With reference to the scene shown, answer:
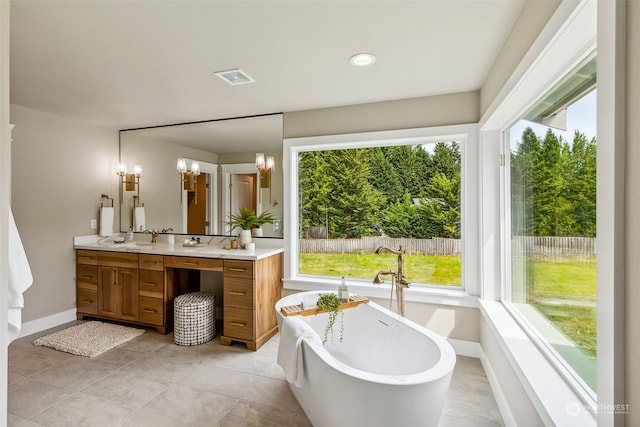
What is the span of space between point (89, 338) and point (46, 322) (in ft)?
2.39

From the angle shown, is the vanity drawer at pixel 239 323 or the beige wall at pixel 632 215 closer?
the beige wall at pixel 632 215

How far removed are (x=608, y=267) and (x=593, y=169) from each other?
24.2 inches

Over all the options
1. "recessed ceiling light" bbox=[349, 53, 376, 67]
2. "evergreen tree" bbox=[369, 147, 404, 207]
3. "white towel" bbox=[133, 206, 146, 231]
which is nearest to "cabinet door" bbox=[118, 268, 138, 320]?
"white towel" bbox=[133, 206, 146, 231]

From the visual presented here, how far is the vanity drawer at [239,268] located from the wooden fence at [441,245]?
2.50 feet

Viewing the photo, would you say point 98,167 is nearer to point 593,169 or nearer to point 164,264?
point 164,264

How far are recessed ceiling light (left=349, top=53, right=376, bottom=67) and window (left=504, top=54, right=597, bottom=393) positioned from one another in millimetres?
1065

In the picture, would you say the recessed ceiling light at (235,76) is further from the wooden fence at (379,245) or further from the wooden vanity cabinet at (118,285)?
the wooden vanity cabinet at (118,285)

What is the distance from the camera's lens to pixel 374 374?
159 cm

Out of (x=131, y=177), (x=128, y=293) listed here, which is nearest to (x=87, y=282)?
(x=128, y=293)

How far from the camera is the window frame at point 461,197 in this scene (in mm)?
2826

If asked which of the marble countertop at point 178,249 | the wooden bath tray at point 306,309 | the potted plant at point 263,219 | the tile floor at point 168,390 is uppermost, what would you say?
the potted plant at point 263,219

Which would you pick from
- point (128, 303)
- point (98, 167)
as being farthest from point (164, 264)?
point (98, 167)

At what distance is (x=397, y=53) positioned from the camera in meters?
2.14
